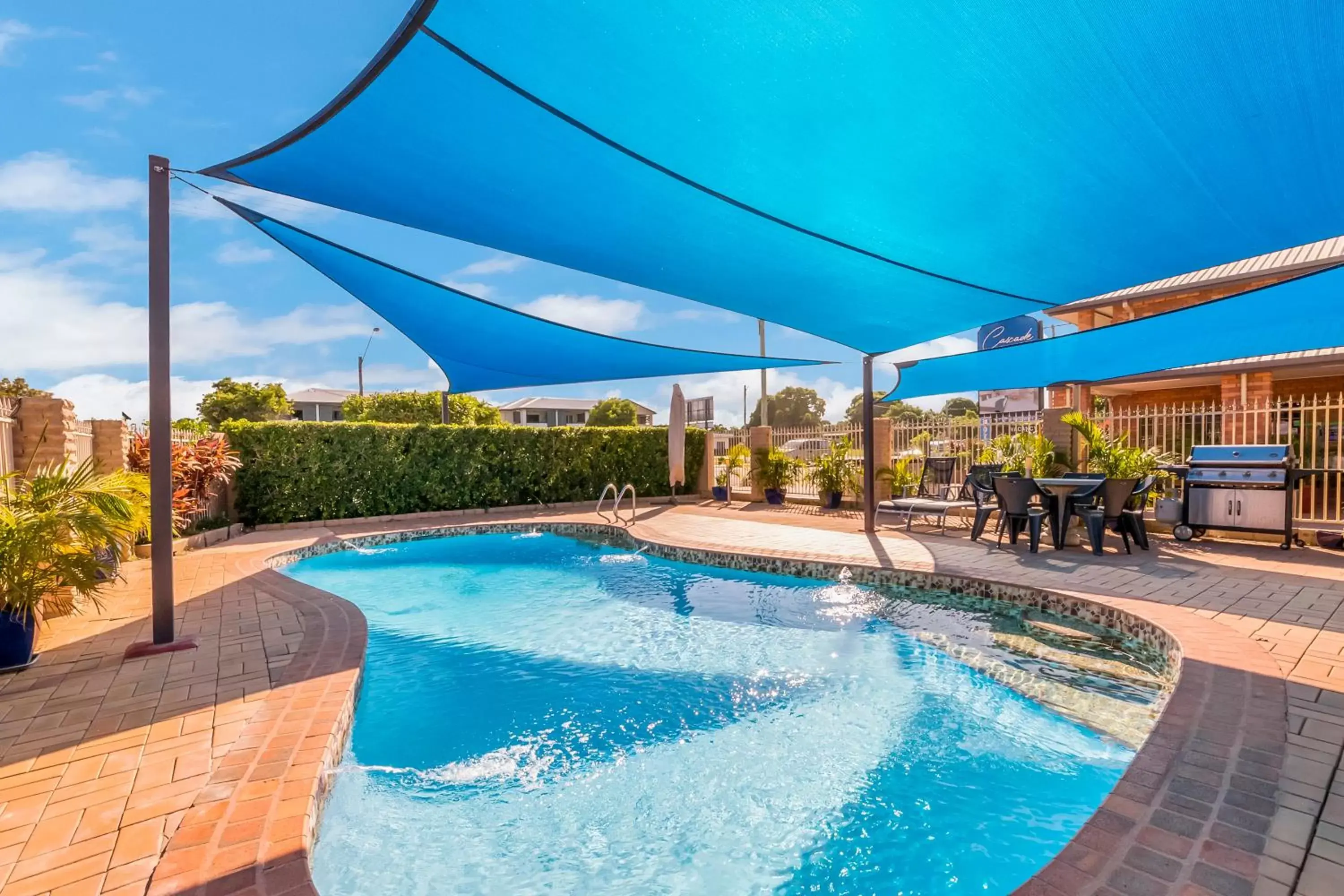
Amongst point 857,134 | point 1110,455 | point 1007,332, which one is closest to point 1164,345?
point 1110,455

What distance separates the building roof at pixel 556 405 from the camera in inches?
2243

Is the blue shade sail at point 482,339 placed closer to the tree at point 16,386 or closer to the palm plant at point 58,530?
the palm plant at point 58,530

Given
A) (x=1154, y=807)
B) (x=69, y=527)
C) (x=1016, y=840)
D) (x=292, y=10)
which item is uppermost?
(x=292, y=10)

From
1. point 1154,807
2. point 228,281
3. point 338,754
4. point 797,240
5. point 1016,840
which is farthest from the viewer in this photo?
point 228,281

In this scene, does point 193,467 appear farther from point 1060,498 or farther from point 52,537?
point 1060,498

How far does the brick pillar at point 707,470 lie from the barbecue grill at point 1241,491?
9674 mm

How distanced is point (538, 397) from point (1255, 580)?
59.0m

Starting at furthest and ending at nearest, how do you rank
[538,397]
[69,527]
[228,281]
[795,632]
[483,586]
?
1. [538,397]
2. [228,281]
3. [483,586]
4. [795,632]
5. [69,527]

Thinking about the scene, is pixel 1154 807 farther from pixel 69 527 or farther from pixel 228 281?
pixel 228 281

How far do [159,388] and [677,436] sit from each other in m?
9.87

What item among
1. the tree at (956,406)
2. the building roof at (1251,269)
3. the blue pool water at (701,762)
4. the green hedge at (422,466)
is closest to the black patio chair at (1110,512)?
the blue pool water at (701,762)

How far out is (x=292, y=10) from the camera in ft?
11.7

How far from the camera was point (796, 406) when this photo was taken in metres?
71.8

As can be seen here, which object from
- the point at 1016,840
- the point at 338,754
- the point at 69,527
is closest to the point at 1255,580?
the point at 1016,840
